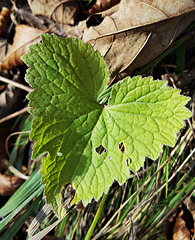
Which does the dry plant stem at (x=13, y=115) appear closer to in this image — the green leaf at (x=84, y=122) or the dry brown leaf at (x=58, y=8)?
the dry brown leaf at (x=58, y=8)

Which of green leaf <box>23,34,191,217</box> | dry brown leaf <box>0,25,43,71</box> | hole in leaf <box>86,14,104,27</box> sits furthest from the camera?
dry brown leaf <box>0,25,43,71</box>

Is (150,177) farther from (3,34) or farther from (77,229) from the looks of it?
(3,34)

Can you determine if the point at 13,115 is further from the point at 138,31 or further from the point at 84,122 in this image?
the point at 138,31

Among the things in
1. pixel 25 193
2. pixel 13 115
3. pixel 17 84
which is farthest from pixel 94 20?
pixel 25 193

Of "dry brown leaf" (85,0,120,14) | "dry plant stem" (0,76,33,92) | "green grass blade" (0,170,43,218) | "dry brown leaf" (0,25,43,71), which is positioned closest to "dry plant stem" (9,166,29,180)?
"green grass blade" (0,170,43,218)

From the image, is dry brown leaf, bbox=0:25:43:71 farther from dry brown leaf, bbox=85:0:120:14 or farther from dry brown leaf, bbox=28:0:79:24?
dry brown leaf, bbox=85:0:120:14
